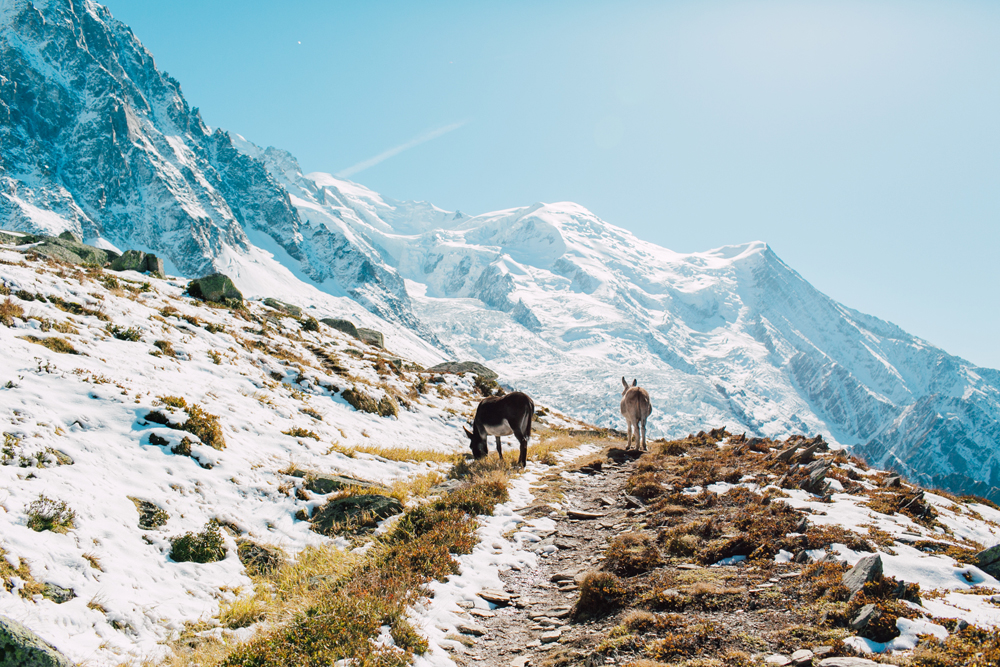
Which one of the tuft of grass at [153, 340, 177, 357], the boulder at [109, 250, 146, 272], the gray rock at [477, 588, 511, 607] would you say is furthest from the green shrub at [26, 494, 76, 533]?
the boulder at [109, 250, 146, 272]

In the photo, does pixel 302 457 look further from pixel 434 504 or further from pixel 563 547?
pixel 563 547

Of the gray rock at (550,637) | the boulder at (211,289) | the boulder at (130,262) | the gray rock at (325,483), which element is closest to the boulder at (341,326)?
the boulder at (130,262)

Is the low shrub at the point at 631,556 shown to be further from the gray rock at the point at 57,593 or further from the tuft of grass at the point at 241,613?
the gray rock at the point at 57,593

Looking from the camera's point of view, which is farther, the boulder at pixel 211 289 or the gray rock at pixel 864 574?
the boulder at pixel 211 289

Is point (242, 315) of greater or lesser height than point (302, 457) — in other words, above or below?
above

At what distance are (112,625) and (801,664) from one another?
8.07 metres

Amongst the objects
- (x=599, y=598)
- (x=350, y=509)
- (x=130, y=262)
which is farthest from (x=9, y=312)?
(x=130, y=262)

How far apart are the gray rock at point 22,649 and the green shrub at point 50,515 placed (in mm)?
2342

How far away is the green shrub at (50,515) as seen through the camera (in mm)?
6629

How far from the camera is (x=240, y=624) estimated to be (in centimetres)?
676

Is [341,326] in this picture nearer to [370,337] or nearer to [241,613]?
[370,337]

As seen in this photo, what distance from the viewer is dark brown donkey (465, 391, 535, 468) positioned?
1697cm

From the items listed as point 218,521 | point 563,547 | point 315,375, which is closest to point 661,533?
point 563,547

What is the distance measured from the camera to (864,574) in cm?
649
